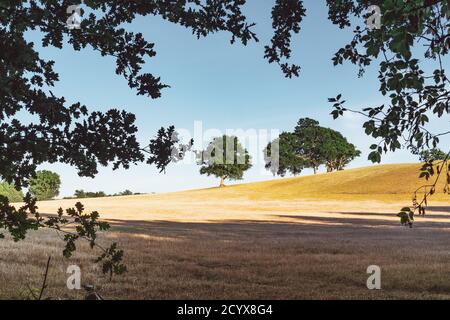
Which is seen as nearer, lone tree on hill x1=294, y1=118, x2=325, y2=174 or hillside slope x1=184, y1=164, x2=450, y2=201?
hillside slope x1=184, y1=164, x2=450, y2=201

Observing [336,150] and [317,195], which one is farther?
[336,150]

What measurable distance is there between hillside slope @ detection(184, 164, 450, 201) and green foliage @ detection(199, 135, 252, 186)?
1946 cm

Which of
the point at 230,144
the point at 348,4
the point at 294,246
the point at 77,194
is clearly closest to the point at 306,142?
the point at 230,144

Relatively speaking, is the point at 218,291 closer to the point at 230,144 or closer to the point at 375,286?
the point at 375,286

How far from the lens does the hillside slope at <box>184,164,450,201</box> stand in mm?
63344

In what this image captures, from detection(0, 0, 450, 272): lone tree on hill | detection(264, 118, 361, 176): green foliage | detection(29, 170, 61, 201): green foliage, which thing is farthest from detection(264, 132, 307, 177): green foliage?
detection(0, 0, 450, 272): lone tree on hill

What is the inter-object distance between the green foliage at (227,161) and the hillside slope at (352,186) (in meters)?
19.5

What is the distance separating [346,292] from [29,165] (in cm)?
651

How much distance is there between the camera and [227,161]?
112688 millimetres

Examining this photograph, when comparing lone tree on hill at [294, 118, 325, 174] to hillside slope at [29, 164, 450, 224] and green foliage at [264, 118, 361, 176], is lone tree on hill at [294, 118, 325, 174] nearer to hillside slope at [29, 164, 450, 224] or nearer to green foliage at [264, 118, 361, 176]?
green foliage at [264, 118, 361, 176]

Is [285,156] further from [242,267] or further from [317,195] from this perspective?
[242,267]

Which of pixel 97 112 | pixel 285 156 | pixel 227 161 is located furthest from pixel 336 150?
pixel 97 112

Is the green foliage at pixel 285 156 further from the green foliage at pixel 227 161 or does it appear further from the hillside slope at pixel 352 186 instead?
the hillside slope at pixel 352 186

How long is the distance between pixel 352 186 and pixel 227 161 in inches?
1726
